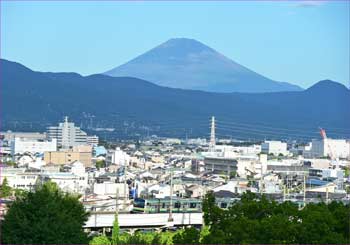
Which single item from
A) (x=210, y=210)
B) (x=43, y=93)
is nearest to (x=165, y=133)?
(x=43, y=93)

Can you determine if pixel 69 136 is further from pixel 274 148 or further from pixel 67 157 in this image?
pixel 67 157

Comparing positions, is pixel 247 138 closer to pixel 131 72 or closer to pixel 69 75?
pixel 69 75

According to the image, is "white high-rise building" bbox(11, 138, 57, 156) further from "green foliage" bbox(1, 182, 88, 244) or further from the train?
"green foliage" bbox(1, 182, 88, 244)

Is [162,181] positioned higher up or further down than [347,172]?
further down

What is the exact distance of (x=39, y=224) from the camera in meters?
6.12

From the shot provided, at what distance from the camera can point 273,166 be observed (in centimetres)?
2727

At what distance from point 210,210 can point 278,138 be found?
5726 centimetres

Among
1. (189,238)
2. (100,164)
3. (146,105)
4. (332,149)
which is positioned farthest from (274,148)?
(146,105)

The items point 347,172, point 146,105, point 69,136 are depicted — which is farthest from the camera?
point 146,105

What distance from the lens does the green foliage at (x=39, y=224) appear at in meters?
6.11

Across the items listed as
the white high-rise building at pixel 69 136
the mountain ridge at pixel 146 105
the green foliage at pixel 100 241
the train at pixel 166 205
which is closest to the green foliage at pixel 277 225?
the green foliage at pixel 100 241

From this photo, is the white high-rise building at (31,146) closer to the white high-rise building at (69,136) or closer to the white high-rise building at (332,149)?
the white high-rise building at (69,136)

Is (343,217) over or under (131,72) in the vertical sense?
under

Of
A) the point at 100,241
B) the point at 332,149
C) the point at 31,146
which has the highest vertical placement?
the point at 332,149
